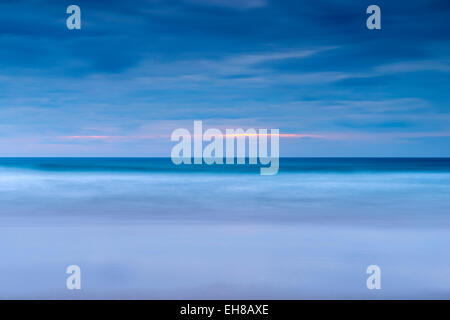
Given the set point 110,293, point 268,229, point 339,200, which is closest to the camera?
point 110,293

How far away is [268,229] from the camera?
4.15 meters

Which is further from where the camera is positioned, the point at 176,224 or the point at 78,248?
the point at 176,224

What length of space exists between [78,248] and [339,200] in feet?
15.0

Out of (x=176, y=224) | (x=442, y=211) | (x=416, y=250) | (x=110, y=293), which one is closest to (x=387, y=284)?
(x=416, y=250)

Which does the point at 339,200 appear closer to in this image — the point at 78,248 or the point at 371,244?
the point at 371,244

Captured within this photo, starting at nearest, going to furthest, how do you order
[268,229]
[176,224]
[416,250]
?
[416,250] < [268,229] < [176,224]

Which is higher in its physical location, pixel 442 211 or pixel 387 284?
pixel 442 211

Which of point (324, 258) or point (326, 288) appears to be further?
point (324, 258)

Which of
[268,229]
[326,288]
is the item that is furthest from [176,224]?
[326,288]

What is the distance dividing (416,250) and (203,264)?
76.1 inches

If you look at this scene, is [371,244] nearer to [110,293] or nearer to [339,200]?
[110,293]
